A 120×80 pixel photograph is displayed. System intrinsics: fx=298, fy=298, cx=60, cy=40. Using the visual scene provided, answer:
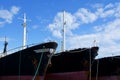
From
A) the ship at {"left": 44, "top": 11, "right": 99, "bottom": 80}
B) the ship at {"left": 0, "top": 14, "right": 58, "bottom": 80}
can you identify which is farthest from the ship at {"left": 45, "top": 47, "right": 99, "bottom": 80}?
the ship at {"left": 0, "top": 14, "right": 58, "bottom": 80}

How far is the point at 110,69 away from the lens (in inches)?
754

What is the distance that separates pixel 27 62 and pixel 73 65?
3592 mm

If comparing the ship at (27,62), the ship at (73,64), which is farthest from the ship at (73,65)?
the ship at (27,62)

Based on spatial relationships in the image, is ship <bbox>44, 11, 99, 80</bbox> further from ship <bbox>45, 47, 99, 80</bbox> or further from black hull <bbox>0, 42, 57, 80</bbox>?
black hull <bbox>0, 42, 57, 80</bbox>

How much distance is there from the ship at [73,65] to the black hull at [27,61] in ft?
8.32

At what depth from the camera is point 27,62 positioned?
15211 mm

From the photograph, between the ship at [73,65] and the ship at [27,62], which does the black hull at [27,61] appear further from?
the ship at [73,65]

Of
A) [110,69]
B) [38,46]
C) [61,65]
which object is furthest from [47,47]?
[110,69]

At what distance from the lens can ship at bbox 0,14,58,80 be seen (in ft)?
49.4

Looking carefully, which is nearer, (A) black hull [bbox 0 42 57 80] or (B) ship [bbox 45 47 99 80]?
(A) black hull [bbox 0 42 57 80]

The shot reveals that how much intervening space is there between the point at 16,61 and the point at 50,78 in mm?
3459

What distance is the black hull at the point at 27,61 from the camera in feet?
49.5

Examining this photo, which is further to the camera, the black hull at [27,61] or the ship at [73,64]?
the ship at [73,64]

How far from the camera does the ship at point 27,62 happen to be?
1505 cm
